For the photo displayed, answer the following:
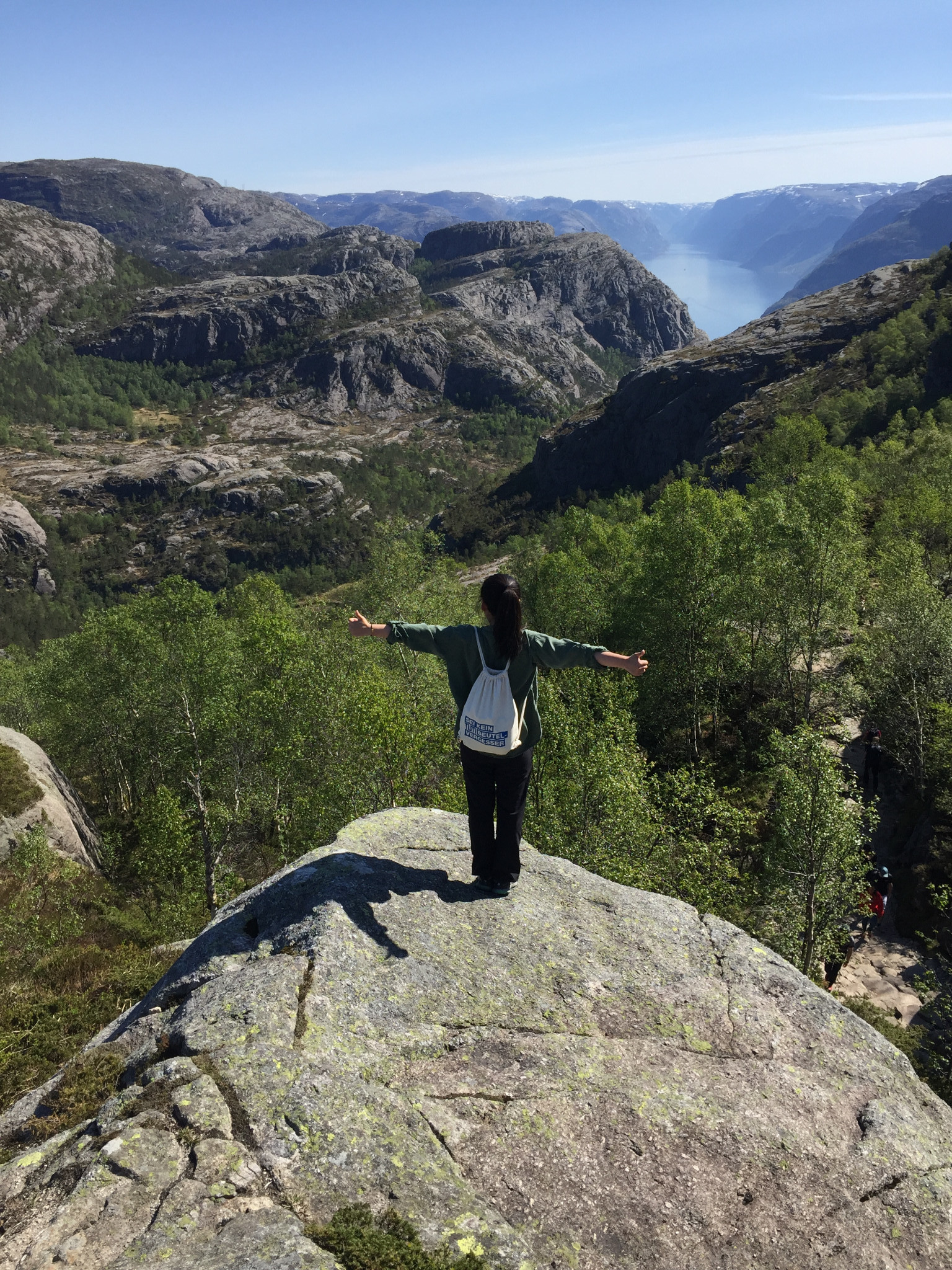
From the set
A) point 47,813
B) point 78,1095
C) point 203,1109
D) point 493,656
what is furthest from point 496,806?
point 47,813

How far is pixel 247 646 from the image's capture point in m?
36.0

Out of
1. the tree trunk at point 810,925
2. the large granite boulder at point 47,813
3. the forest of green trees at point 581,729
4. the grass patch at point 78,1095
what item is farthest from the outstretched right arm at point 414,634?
the large granite boulder at point 47,813

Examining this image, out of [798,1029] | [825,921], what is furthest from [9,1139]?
[825,921]

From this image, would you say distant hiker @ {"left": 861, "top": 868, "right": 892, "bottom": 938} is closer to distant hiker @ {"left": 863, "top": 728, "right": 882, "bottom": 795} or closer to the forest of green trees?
the forest of green trees

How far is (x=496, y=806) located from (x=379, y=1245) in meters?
4.99

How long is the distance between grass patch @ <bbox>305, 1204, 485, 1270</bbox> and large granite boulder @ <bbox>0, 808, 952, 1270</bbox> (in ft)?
0.41

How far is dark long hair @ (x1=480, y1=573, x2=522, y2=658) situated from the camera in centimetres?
801

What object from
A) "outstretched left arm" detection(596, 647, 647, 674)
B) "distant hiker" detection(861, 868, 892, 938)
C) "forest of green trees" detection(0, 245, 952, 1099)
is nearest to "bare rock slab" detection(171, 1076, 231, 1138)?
"forest of green trees" detection(0, 245, 952, 1099)

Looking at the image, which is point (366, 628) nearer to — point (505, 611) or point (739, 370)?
point (505, 611)

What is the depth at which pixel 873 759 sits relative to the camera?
111 ft

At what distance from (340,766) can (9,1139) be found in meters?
17.8

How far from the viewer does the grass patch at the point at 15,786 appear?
2373cm

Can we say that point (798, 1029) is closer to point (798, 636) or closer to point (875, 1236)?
point (875, 1236)

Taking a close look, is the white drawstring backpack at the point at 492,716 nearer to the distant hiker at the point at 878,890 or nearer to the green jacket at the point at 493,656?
the green jacket at the point at 493,656
